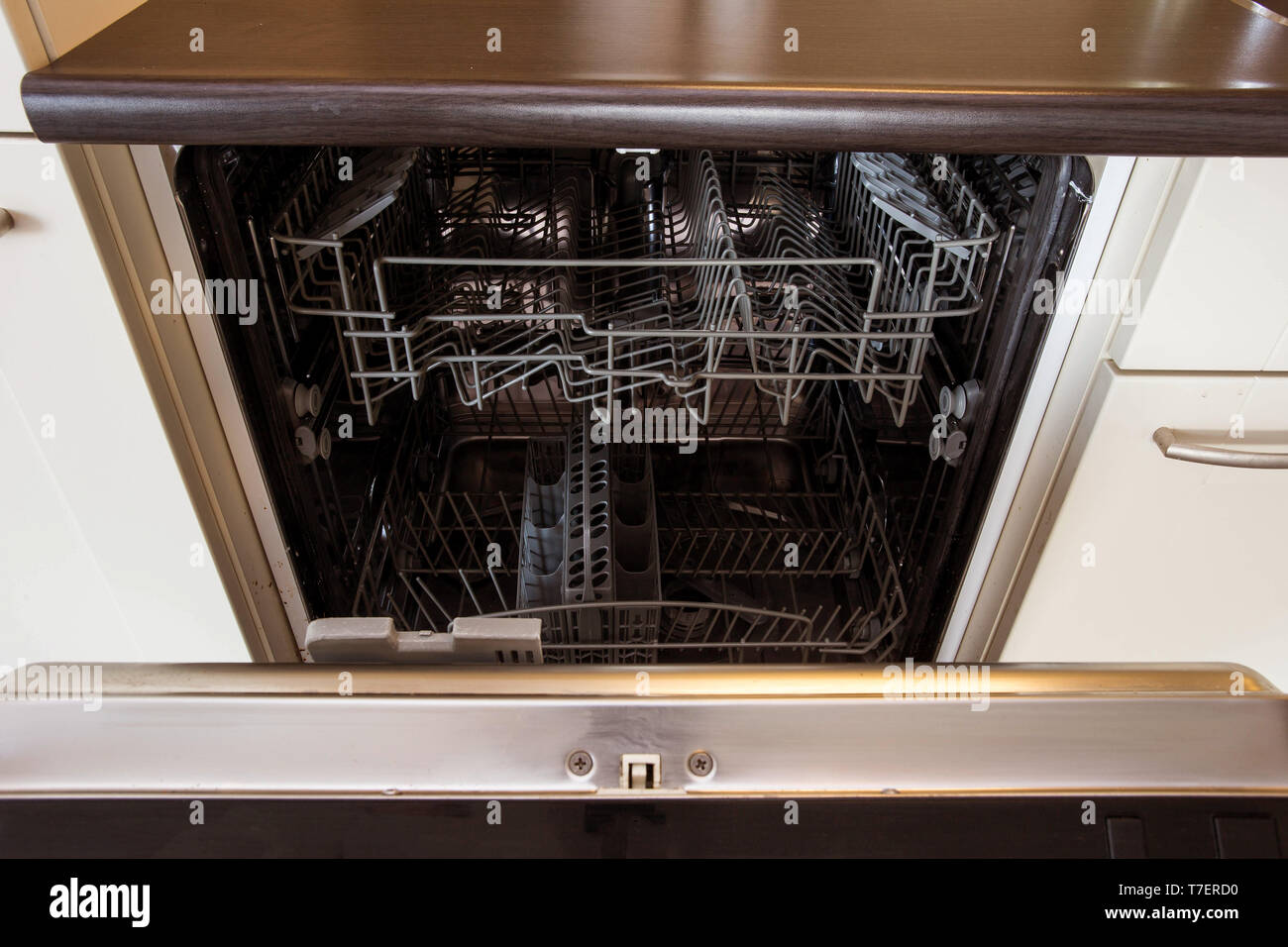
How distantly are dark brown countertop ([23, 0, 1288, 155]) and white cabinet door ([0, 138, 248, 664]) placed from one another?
11 centimetres

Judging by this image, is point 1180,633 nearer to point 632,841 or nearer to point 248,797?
point 632,841

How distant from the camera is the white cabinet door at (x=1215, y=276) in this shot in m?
0.66

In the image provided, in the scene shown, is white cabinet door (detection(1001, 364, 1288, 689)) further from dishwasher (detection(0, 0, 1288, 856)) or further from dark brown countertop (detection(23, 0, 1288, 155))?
dark brown countertop (detection(23, 0, 1288, 155))

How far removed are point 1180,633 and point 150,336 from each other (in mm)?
1033

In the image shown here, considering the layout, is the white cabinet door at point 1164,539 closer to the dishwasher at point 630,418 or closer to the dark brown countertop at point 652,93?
the dishwasher at point 630,418

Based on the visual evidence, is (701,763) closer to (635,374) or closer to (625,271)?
(635,374)

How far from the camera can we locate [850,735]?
0.49 metres

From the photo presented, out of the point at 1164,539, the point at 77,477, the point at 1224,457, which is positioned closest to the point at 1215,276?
the point at 1224,457

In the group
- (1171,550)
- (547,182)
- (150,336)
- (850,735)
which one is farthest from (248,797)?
(547,182)

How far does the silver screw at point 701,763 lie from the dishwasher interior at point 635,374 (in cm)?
16

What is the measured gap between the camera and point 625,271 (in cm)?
112

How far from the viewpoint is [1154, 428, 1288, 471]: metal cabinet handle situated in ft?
2.42

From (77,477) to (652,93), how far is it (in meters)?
0.61

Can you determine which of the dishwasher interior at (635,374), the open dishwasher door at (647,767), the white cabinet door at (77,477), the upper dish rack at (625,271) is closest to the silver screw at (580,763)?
the open dishwasher door at (647,767)
